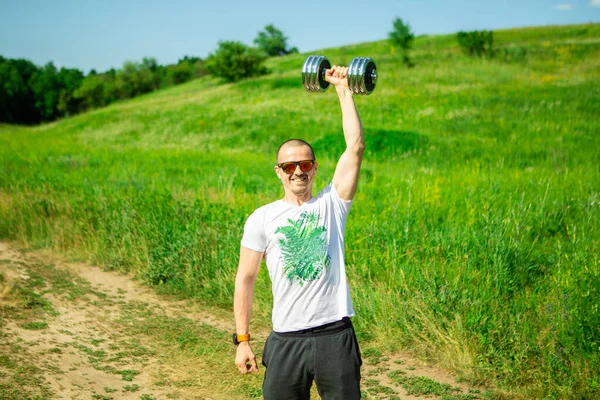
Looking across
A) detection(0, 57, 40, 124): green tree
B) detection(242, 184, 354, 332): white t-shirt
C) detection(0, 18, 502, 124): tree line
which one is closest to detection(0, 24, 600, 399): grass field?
detection(242, 184, 354, 332): white t-shirt

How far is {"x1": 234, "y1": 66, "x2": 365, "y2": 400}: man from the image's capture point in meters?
3.04

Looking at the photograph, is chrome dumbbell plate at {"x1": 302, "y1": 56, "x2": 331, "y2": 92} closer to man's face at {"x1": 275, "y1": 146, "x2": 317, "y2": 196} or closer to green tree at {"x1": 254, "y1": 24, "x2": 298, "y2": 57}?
man's face at {"x1": 275, "y1": 146, "x2": 317, "y2": 196}

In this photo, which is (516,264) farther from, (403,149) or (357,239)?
(403,149)

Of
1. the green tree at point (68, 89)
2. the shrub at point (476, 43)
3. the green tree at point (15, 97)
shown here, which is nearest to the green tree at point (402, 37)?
the shrub at point (476, 43)

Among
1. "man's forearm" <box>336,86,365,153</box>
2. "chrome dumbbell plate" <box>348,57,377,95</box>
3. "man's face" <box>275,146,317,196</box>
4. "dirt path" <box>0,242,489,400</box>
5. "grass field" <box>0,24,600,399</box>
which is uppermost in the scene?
"chrome dumbbell plate" <box>348,57,377,95</box>

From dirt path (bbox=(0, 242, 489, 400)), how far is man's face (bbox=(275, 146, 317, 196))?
7.99 ft

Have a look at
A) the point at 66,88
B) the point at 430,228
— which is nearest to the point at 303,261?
the point at 430,228

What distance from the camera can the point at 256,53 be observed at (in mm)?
58531

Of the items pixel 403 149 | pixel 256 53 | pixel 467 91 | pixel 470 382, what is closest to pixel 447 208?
pixel 470 382

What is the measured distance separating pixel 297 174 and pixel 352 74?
31.8 inches

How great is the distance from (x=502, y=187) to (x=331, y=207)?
775 cm

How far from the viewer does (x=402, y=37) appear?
4131cm

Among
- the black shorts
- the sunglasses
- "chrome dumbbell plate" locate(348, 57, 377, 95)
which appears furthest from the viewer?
"chrome dumbbell plate" locate(348, 57, 377, 95)

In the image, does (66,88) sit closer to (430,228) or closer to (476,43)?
(476,43)
